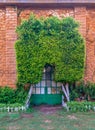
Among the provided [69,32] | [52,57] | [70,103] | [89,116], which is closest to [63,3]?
[69,32]

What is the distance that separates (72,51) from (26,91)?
244cm

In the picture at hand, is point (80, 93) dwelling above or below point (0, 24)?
below

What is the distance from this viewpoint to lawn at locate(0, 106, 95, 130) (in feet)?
23.6

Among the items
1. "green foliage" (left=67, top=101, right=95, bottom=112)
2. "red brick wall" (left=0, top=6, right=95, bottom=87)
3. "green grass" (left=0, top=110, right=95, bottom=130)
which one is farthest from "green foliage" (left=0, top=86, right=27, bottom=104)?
"green foliage" (left=67, top=101, right=95, bottom=112)

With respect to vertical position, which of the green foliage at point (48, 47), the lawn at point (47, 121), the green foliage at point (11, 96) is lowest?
the lawn at point (47, 121)

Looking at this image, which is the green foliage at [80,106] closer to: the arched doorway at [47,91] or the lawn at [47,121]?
the lawn at [47,121]

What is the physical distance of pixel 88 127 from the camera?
7191mm

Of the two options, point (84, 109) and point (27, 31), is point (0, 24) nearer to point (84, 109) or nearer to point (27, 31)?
point (27, 31)

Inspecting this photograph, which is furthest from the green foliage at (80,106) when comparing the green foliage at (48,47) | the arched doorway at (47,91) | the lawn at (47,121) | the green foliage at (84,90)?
the arched doorway at (47,91)

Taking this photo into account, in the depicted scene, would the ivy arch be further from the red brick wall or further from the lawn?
the lawn

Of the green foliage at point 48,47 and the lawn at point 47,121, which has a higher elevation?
the green foliage at point 48,47

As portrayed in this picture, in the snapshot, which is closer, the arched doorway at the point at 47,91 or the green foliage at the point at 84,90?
the green foliage at the point at 84,90

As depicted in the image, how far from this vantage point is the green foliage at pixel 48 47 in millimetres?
9445

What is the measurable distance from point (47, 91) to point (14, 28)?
287 cm
